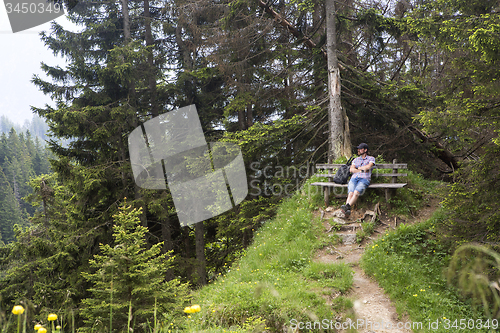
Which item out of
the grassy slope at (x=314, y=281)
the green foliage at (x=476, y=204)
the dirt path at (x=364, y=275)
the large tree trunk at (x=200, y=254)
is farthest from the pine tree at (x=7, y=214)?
the green foliage at (x=476, y=204)

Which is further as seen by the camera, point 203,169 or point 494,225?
point 203,169

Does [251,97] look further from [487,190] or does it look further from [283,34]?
[487,190]

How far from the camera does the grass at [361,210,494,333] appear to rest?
524 cm

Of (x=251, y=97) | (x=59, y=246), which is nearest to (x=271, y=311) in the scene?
(x=251, y=97)

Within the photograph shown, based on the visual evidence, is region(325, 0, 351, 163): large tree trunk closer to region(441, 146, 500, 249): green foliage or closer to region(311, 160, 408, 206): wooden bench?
region(311, 160, 408, 206): wooden bench

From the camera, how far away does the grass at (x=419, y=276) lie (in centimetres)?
524

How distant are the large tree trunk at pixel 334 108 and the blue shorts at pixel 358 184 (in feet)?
8.73

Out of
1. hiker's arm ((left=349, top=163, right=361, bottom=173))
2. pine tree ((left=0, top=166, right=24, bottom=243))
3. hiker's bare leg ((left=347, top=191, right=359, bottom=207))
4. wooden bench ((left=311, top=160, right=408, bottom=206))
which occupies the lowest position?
pine tree ((left=0, top=166, right=24, bottom=243))

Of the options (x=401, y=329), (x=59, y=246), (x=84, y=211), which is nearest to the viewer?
(x=401, y=329)

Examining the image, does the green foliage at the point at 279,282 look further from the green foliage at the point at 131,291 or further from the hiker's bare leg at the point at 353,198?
the hiker's bare leg at the point at 353,198

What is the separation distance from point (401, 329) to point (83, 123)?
1389 centimetres

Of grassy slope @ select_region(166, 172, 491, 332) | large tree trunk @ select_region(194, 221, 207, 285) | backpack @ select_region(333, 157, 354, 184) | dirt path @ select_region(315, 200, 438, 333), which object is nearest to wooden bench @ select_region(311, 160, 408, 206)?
backpack @ select_region(333, 157, 354, 184)

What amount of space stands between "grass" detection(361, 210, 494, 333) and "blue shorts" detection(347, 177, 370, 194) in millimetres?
1336

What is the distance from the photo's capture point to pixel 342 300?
5625 mm
